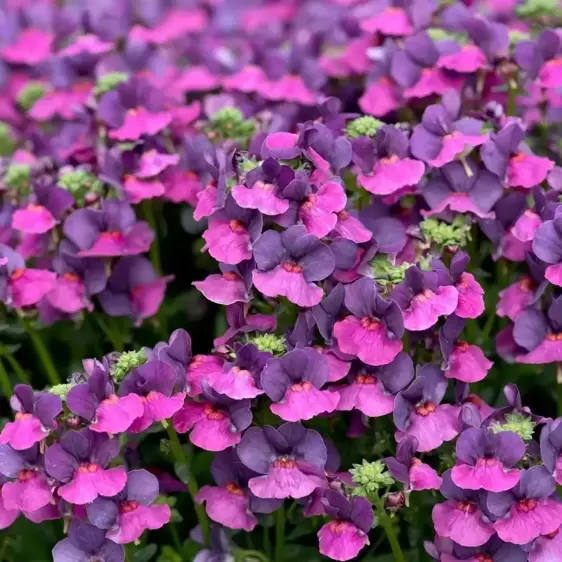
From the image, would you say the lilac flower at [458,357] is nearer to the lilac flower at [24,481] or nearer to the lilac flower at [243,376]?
the lilac flower at [243,376]

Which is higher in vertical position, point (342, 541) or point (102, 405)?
point (102, 405)

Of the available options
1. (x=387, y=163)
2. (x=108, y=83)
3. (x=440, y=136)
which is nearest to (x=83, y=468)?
(x=387, y=163)

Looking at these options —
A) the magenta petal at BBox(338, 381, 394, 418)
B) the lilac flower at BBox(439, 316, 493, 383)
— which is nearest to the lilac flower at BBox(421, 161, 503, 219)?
the lilac flower at BBox(439, 316, 493, 383)

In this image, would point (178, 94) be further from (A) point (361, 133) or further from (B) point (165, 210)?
(A) point (361, 133)

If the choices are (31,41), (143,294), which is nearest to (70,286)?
(143,294)

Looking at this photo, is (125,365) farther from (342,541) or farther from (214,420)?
(342,541)

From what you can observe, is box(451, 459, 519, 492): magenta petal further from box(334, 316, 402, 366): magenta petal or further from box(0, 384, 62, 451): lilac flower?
box(0, 384, 62, 451): lilac flower
